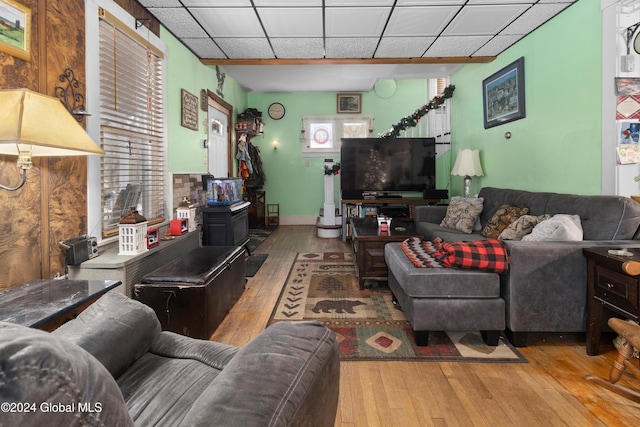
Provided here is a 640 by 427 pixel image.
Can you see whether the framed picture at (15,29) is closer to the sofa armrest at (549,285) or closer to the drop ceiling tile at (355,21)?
the drop ceiling tile at (355,21)

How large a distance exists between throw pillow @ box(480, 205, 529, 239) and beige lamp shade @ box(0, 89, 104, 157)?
329 centimetres

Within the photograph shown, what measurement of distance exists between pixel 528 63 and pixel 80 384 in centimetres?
449

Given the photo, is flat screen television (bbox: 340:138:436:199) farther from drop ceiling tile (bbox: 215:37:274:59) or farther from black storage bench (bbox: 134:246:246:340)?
black storage bench (bbox: 134:246:246:340)

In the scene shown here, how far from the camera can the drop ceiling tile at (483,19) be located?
317 centimetres

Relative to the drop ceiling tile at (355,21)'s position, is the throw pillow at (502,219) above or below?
below

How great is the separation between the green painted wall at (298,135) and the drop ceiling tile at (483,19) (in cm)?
403

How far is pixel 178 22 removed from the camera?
3414 mm

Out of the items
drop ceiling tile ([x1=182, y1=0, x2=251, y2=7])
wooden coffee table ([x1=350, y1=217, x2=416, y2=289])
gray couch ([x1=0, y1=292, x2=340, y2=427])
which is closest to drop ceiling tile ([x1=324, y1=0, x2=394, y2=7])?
drop ceiling tile ([x1=182, y1=0, x2=251, y2=7])

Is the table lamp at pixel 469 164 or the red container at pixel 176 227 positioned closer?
the red container at pixel 176 227

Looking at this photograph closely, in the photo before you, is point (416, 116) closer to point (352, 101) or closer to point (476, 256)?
point (352, 101)

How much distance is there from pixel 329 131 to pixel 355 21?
447cm

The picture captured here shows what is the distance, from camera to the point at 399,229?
12.8 feet

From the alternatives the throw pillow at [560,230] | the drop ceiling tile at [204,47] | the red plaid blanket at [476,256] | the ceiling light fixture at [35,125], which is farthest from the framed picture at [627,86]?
the drop ceiling tile at [204,47]

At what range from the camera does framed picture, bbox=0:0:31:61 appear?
1745mm
